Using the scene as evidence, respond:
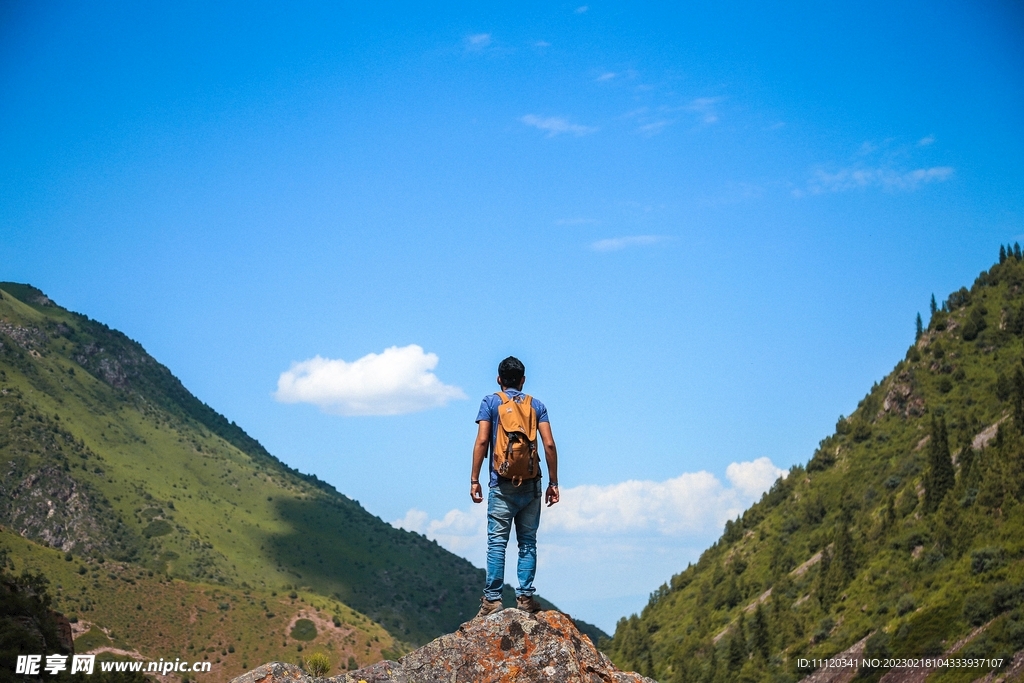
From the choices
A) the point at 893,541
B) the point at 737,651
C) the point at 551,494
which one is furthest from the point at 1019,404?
the point at 551,494

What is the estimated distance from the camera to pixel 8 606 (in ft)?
144

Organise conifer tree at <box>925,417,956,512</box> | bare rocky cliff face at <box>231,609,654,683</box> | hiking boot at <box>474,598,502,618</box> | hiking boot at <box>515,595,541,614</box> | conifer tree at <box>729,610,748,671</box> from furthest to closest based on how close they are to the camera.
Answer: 1. conifer tree at <box>729,610,748,671</box>
2. conifer tree at <box>925,417,956,512</box>
3. hiking boot at <box>474,598,502,618</box>
4. hiking boot at <box>515,595,541,614</box>
5. bare rocky cliff face at <box>231,609,654,683</box>

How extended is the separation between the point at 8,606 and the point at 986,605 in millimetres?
69036

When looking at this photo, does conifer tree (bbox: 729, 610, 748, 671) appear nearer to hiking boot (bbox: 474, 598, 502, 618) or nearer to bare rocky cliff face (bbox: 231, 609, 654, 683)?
hiking boot (bbox: 474, 598, 502, 618)

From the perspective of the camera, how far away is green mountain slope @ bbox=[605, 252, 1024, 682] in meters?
90.3

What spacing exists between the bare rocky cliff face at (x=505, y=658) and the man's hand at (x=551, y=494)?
1682 mm

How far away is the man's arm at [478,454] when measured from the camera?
1552cm

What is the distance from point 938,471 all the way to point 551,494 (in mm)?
98010

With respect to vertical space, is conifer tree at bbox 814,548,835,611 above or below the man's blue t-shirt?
above

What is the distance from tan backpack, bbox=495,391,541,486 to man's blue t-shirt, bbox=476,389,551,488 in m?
0.11

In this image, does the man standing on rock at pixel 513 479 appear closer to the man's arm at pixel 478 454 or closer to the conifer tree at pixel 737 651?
the man's arm at pixel 478 454

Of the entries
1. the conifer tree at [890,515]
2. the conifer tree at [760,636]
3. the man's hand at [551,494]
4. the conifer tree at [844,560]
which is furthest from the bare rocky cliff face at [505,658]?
the conifer tree at [890,515]

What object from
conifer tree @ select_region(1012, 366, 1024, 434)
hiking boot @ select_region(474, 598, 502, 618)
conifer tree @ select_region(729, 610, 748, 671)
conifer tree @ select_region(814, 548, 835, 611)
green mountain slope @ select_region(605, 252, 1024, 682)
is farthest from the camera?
conifer tree @ select_region(814, 548, 835, 611)

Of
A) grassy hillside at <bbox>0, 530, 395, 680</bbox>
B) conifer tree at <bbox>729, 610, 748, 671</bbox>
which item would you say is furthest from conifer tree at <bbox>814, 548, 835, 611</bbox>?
grassy hillside at <bbox>0, 530, 395, 680</bbox>
